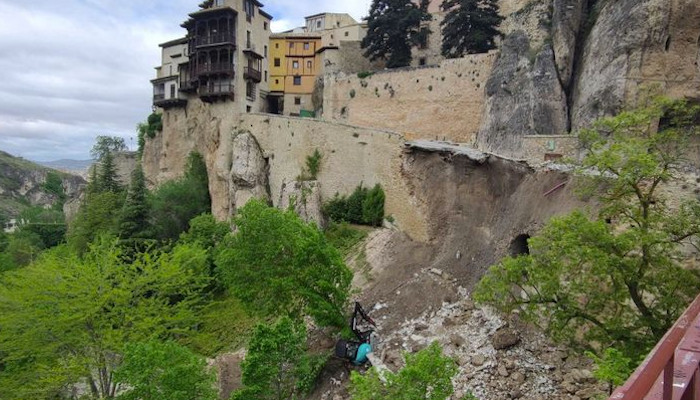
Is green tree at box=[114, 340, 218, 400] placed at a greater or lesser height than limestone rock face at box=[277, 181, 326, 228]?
lesser

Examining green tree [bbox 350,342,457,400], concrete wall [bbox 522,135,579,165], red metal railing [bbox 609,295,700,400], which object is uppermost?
concrete wall [bbox 522,135,579,165]

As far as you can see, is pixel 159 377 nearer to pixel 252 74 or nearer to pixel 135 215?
pixel 135 215

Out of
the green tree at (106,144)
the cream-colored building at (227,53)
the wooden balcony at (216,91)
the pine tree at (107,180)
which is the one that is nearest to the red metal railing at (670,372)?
the cream-colored building at (227,53)

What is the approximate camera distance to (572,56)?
25156 millimetres

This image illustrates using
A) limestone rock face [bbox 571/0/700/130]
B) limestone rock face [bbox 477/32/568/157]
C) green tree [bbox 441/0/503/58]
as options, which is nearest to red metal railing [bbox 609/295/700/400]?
limestone rock face [bbox 571/0/700/130]

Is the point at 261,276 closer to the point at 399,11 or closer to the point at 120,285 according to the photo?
the point at 120,285

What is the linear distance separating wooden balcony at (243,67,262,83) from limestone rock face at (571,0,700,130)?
25.7 metres

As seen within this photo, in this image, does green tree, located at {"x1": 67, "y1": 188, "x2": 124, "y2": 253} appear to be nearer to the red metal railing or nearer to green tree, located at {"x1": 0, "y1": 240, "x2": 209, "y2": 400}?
green tree, located at {"x1": 0, "y1": 240, "x2": 209, "y2": 400}

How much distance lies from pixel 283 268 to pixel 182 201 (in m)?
22.8

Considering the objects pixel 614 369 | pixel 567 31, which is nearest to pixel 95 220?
pixel 567 31

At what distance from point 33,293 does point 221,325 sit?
8.55 meters

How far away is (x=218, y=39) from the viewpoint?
36.6 meters

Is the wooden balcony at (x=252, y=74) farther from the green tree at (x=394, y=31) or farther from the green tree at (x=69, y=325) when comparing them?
the green tree at (x=69, y=325)

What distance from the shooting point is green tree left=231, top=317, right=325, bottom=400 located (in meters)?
12.6
